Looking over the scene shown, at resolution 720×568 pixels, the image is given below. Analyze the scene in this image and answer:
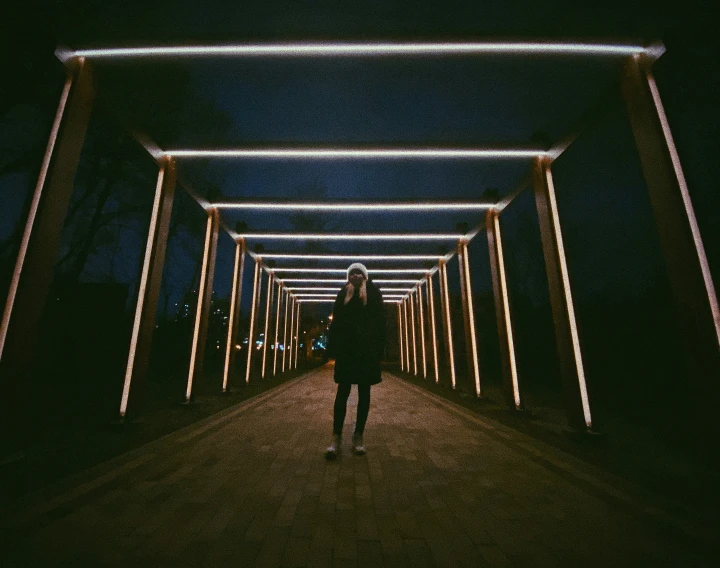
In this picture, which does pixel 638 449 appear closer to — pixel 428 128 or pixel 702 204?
pixel 702 204

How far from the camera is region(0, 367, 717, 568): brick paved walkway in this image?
154 cm

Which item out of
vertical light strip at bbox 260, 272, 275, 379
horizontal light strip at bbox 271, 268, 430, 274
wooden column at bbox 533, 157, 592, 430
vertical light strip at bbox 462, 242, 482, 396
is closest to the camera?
wooden column at bbox 533, 157, 592, 430

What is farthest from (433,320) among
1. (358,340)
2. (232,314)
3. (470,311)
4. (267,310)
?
(358,340)

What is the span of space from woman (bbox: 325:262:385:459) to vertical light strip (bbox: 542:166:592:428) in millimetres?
2370

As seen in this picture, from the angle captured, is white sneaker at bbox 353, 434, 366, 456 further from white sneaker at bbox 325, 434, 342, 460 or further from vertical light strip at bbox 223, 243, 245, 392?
vertical light strip at bbox 223, 243, 245, 392

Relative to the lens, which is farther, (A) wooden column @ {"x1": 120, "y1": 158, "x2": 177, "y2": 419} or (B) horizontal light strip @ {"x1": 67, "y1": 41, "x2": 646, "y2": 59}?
(A) wooden column @ {"x1": 120, "y1": 158, "x2": 177, "y2": 419}

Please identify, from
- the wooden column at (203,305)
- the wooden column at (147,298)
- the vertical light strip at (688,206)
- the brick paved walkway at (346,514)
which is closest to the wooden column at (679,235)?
the vertical light strip at (688,206)

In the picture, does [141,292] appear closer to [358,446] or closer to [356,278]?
[356,278]

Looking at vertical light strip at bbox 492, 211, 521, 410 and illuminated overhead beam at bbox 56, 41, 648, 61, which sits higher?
illuminated overhead beam at bbox 56, 41, 648, 61

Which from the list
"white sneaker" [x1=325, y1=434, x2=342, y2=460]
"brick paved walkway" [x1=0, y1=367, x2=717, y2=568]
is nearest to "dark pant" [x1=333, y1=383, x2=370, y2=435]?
"white sneaker" [x1=325, y1=434, x2=342, y2=460]

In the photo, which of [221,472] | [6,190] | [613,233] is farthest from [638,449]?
[6,190]

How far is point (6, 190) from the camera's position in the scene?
25.4 feet

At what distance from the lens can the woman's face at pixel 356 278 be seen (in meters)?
3.71

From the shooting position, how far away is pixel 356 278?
372 centimetres
